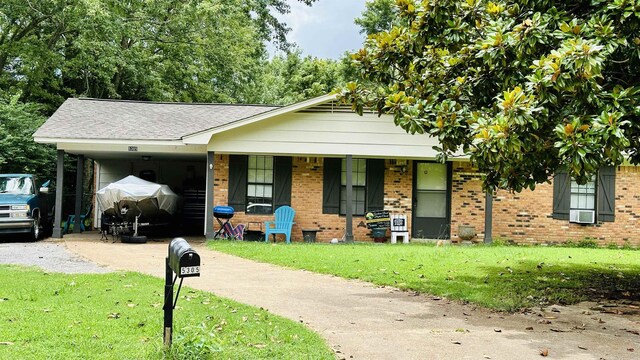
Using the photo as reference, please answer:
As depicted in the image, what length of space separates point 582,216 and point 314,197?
7.85 metres

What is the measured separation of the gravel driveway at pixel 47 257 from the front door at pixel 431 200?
9.21 m

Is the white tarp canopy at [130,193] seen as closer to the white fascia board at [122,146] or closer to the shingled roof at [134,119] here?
the white fascia board at [122,146]

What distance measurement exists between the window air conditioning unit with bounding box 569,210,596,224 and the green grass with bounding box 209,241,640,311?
2284 mm

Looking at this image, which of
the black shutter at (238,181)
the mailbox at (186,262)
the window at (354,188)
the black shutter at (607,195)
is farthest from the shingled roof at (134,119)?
the mailbox at (186,262)

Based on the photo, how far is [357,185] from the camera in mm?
16578

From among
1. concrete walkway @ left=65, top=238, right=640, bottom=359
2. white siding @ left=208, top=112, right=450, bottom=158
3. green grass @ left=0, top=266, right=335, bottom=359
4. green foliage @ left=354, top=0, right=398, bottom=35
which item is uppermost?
green foliage @ left=354, top=0, right=398, bottom=35

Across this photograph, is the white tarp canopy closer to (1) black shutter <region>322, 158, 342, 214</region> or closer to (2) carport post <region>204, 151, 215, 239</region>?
(2) carport post <region>204, 151, 215, 239</region>

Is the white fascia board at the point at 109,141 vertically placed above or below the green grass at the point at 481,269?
above

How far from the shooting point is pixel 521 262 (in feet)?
38.0

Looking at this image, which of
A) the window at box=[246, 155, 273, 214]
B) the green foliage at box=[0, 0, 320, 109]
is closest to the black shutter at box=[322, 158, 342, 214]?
the window at box=[246, 155, 273, 214]

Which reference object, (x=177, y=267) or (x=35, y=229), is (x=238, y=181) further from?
(x=177, y=267)

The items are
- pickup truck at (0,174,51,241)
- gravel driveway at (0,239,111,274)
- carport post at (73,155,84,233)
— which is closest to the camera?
gravel driveway at (0,239,111,274)

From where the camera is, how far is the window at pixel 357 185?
16328mm

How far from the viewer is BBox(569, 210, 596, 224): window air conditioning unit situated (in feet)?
54.3
